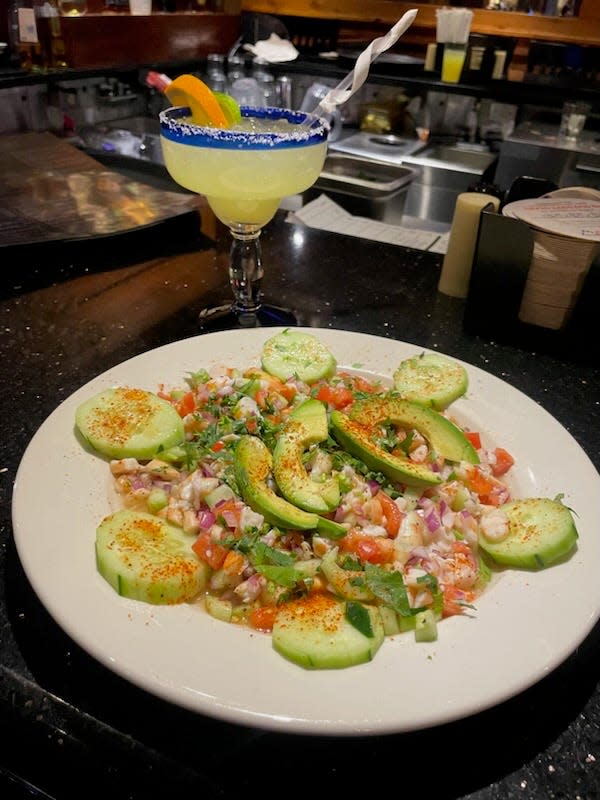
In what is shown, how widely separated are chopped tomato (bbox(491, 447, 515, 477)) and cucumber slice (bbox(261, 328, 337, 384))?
35cm

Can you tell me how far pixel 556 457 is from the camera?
38.6 inches

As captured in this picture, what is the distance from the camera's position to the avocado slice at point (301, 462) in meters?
0.86

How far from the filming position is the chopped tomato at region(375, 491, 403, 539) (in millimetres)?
856

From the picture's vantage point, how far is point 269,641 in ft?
2.26

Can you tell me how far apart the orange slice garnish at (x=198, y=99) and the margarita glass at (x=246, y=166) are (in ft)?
0.09

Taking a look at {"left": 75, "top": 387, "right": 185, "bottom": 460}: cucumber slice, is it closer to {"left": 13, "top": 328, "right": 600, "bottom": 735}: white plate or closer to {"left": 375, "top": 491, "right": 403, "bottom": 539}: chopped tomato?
{"left": 13, "top": 328, "right": 600, "bottom": 735}: white plate

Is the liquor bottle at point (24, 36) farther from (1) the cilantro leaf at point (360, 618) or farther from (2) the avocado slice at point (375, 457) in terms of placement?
(1) the cilantro leaf at point (360, 618)

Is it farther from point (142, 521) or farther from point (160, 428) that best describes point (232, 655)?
point (160, 428)

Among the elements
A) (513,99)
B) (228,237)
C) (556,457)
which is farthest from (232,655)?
(513,99)

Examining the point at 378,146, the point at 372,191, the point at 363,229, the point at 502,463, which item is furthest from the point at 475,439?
the point at 378,146

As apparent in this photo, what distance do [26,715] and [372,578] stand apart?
41 centimetres

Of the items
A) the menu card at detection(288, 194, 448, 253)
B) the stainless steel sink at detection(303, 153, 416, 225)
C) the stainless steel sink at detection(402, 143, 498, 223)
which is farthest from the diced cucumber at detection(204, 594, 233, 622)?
the stainless steel sink at detection(402, 143, 498, 223)

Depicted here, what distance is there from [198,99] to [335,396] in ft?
2.27

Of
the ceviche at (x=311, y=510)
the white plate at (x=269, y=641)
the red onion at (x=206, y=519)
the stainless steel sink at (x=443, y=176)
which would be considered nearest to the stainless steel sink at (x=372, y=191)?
the stainless steel sink at (x=443, y=176)
